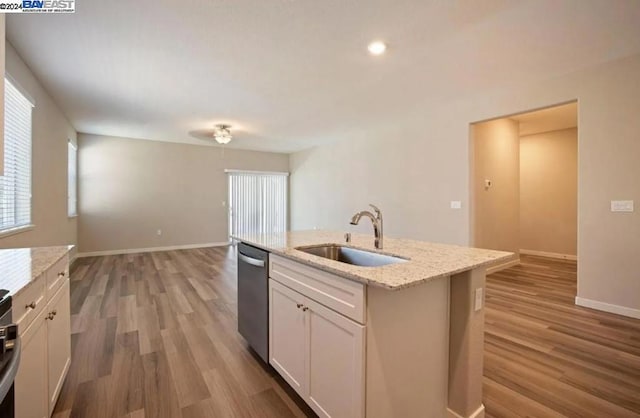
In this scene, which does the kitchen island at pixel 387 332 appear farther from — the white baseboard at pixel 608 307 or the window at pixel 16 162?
the window at pixel 16 162

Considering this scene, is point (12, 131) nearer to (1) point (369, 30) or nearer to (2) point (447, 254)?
(1) point (369, 30)

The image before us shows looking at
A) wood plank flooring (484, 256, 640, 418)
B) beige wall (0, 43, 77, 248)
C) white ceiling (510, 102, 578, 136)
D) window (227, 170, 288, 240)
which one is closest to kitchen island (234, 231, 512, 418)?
wood plank flooring (484, 256, 640, 418)

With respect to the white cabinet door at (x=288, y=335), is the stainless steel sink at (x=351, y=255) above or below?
above

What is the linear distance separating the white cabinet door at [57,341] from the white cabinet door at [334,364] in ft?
4.30

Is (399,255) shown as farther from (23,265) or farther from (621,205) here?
(621,205)

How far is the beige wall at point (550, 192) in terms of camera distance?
227 inches

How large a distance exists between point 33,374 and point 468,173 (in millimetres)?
4561

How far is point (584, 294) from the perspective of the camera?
124 inches

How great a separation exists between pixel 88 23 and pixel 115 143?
472 cm

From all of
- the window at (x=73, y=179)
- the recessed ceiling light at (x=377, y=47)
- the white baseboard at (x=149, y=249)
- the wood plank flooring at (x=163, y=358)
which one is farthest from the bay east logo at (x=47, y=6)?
the white baseboard at (x=149, y=249)

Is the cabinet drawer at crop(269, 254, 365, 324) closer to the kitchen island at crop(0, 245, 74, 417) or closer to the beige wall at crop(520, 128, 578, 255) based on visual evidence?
the kitchen island at crop(0, 245, 74, 417)

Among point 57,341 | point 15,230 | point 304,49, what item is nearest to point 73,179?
point 15,230

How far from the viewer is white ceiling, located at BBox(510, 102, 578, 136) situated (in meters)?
4.59

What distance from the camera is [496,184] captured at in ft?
15.5
